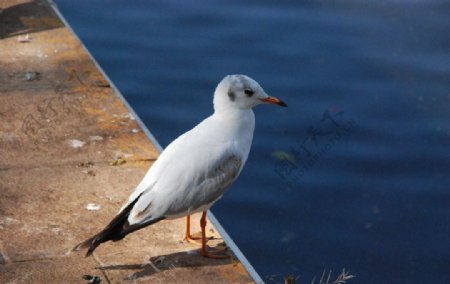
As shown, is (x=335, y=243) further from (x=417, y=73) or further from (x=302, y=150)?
(x=417, y=73)

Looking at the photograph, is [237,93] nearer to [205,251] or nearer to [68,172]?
[205,251]

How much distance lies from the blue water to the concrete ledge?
0.88 metres

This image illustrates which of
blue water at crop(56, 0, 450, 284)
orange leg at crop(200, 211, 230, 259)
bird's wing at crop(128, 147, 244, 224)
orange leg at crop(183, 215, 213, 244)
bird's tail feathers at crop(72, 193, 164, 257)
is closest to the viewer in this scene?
bird's tail feathers at crop(72, 193, 164, 257)

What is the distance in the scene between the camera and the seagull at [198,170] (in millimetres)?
5199

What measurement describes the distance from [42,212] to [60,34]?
2738 millimetres

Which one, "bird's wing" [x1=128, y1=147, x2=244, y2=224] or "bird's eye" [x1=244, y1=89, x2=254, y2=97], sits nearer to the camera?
"bird's wing" [x1=128, y1=147, x2=244, y2=224]

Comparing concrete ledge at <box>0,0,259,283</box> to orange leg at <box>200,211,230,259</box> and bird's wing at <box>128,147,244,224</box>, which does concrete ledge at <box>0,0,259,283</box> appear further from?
bird's wing at <box>128,147,244,224</box>

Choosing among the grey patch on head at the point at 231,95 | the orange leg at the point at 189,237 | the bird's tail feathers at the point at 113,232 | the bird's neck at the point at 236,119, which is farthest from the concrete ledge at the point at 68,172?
the grey patch on head at the point at 231,95

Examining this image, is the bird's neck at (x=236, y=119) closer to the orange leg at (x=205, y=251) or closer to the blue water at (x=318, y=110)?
the orange leg at (x=205, y=251)

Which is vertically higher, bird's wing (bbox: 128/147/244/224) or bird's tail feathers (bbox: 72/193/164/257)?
bird's wing (bbox: 128/147/244/224)

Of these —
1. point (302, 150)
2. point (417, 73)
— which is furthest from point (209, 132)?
point (417, 73)

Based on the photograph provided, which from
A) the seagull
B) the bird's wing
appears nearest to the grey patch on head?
the seagull

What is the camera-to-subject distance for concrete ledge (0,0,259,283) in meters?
5.31

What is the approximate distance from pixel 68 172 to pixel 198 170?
119cm
